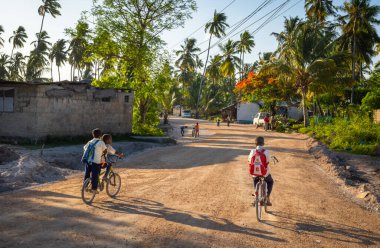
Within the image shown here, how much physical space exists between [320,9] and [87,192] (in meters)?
40.3

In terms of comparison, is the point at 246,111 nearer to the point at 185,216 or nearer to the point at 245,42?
the point at 245,42

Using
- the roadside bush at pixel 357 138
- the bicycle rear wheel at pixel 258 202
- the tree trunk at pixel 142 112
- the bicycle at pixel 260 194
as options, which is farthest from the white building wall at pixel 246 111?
the bicycle rear wheel at pixel 258 202

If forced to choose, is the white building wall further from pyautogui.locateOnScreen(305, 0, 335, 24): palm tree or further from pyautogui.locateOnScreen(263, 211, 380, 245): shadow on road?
pyautogui.locateOnScreen(263, 211, 380, 245): shadow on road

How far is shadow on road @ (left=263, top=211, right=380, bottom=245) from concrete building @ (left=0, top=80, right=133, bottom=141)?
13239 mm

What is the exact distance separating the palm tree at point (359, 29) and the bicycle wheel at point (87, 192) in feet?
113

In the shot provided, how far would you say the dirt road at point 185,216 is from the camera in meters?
5.42

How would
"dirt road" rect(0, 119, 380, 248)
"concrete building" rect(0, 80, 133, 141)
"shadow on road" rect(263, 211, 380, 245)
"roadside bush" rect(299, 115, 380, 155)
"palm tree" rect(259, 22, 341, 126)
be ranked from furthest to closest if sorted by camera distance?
"palm tree" rect(259, 22, 341, 126) → "roadside bush" rect(299, 115, 380, 155) → "concrete building" rect(0, 80, 133, 141) → "shadow on road" rect(263, 211, 380, 245) → "dirt road" rect(0, 119, 380, 248)

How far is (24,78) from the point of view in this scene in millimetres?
68688

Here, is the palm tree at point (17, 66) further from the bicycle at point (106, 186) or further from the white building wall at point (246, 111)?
the bicycle at point (106, 186)

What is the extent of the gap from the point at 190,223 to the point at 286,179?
19.5 feet

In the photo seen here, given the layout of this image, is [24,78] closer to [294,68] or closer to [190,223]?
[294,68]

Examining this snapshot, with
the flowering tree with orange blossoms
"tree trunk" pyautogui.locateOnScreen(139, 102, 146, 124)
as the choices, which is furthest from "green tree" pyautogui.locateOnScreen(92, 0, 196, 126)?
the flowering tree with orange blossoms

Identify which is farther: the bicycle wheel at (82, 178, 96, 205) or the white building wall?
the white building wall

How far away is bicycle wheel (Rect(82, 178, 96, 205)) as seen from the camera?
7.39 metres
